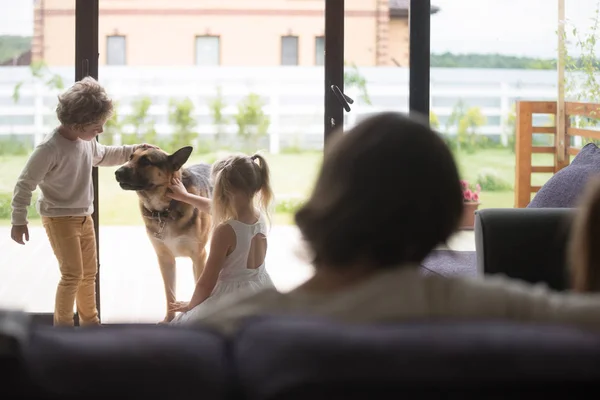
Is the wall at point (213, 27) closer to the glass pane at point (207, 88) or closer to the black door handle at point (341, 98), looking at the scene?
the glass pane at point (207, 88)

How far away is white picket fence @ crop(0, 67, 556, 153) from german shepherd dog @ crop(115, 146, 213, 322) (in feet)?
2.53

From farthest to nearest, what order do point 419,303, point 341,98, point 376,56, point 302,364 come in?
point 376,56 → point 341,98 → point 419,303 → point 302,364

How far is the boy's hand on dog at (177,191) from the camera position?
3893mm

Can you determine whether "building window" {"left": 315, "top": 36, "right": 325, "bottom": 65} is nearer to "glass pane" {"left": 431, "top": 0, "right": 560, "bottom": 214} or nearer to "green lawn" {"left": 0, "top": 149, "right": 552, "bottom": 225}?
"green lawn" {"left": 0, "top": 149, "right": 552, "bottom": 225}

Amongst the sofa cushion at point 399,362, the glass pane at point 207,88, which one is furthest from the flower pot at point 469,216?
the sofa cushion at point 399,362

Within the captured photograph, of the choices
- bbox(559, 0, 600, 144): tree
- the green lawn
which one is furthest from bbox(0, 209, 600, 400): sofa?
bbox(559, 0, 600, 144): tree

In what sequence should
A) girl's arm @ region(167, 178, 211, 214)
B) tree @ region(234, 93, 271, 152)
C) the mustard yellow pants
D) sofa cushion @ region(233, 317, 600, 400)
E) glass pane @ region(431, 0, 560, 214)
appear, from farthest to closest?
tree @ region(234, 93, 271, 152), glass pane @ region(431, 0, 560, 214), girl's arm @ region(167, 178, 211, 214), the mustard yellow pants, sofa cushion @ region(233, 317, 600, 400)

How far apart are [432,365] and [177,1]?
4.20 meters

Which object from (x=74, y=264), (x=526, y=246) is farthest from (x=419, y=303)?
(x=74, y=264)

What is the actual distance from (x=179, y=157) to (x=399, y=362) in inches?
124

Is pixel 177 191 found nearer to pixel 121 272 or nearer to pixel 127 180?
pixel 127 180

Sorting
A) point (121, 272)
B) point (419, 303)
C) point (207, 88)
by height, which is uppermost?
point (207, 88)

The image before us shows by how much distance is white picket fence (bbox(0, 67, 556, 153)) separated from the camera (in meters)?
4.66

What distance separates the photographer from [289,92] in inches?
189
